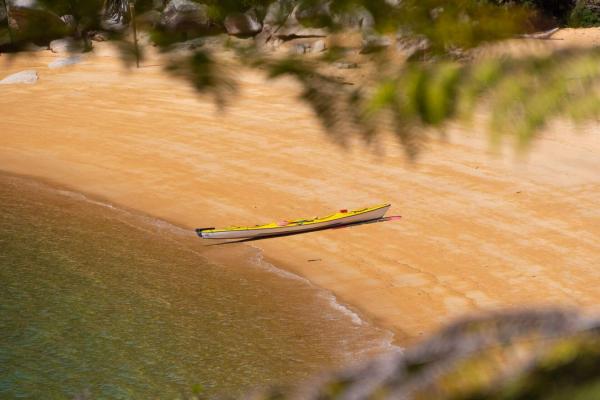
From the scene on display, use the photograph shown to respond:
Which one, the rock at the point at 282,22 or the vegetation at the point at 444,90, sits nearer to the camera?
the vegetation at the point at 444,90

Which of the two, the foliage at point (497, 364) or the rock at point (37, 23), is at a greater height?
the rock at point (37, 23)

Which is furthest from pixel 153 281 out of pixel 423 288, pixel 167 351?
pixel 423 288

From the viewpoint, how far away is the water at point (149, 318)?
40.4 feet

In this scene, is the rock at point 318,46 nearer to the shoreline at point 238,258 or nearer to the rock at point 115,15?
the rock at point 115,15

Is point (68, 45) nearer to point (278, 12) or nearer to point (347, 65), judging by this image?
point (278, 12)

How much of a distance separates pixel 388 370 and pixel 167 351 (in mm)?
10685

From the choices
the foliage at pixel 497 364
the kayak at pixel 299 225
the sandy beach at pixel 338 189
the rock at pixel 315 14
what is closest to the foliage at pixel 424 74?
the rock at pixel 315 14

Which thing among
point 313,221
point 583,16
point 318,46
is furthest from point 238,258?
point 318,46

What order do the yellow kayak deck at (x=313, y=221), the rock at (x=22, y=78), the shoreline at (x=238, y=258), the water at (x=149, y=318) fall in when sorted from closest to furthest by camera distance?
the water at (x=149, y=318) → the shoreline at (x=238, y=258) → the yellow kayak deck at (x=313, y=221) → the rock at (x=22, y=78)

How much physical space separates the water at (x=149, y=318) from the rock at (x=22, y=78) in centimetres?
676

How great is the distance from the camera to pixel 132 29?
2.44 m

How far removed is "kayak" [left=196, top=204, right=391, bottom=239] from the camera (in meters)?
15.9

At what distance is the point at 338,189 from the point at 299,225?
5.49 feet

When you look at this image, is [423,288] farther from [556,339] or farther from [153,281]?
[556,339]
